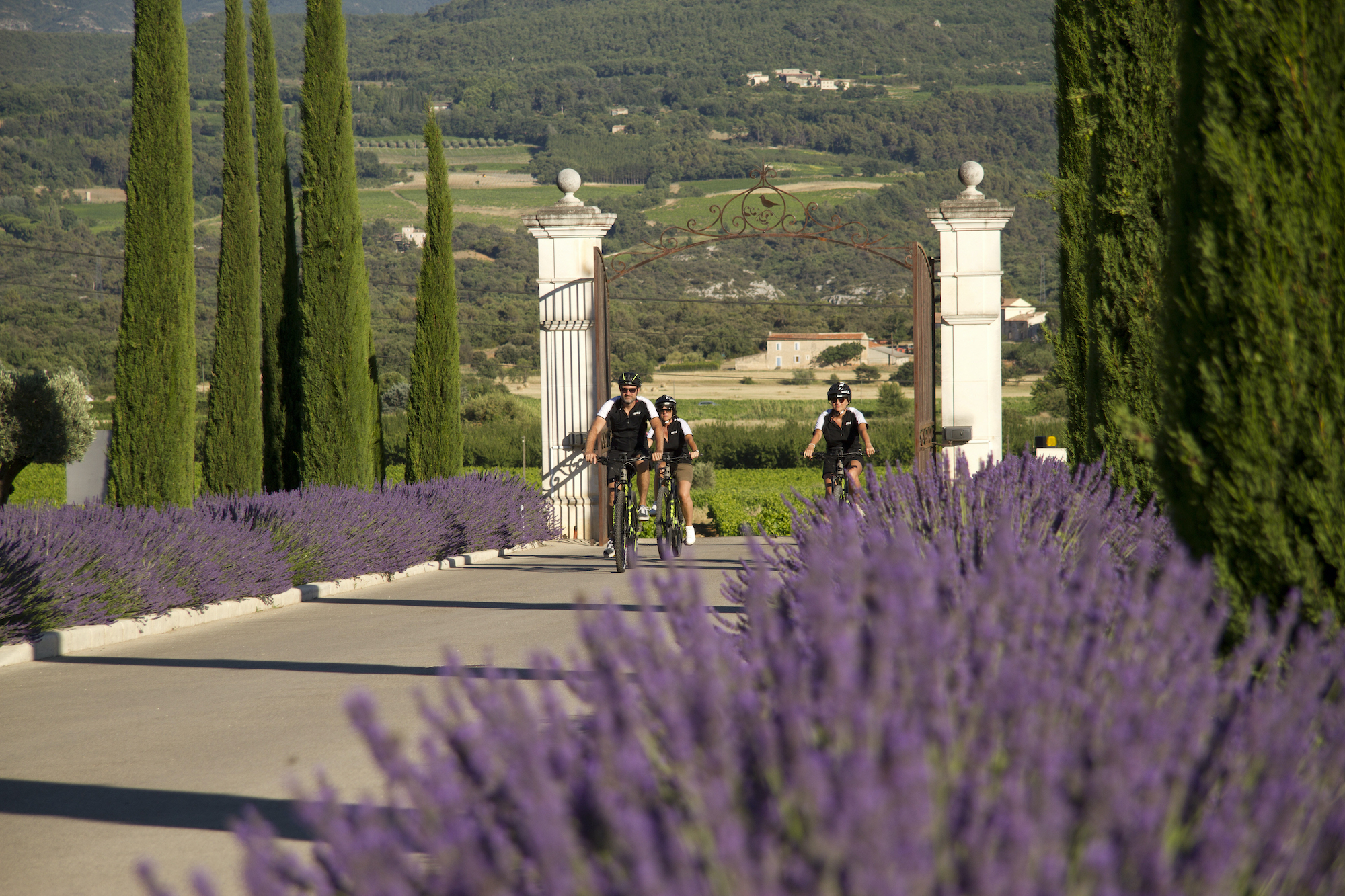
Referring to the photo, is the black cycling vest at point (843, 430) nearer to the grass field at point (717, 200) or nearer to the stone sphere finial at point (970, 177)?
the stone sphere finial at point (970, 177)

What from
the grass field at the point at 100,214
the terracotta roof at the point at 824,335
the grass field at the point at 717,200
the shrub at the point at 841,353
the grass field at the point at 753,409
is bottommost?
the grass field at the point at 753,409

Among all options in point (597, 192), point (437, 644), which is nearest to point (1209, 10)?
point (437, 644)

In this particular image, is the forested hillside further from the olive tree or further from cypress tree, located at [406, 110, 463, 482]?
the olive tree

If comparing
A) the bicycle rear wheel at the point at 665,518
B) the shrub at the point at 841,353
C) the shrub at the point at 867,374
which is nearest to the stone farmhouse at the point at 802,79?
the shrub at the point at 841,353

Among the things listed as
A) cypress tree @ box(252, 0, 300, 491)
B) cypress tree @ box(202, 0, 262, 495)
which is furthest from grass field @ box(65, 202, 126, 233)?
cypress tree @ box(202, 0, 262, 495)

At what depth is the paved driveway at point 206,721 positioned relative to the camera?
3.96m

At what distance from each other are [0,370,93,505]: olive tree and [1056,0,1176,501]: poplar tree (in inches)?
703

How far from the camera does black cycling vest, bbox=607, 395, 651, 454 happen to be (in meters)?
11.7

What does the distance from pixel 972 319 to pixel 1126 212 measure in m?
7.94

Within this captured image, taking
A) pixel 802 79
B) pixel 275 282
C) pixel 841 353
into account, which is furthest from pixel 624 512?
pixel 802 79

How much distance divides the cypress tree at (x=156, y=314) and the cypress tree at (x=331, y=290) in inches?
96.2

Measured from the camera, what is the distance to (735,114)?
439ft

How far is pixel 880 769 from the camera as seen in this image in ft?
5.60

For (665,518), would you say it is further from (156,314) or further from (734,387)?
(734,387)
